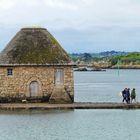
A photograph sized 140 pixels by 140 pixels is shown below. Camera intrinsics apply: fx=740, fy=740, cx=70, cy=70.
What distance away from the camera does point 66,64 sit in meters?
48.4

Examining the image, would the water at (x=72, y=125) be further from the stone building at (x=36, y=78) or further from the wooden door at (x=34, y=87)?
the wooden door at (x=34, y=87)

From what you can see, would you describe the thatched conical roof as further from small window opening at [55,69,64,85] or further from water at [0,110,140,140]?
water at [0,110,140,140]

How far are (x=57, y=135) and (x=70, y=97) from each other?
12.9 meters

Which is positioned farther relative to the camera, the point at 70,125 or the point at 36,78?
the point at 36,78

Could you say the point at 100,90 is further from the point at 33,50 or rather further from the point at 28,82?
the point at 28,82

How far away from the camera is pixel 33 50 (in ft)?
161

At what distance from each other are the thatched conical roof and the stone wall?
522 mm

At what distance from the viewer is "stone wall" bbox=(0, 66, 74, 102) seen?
48219mm

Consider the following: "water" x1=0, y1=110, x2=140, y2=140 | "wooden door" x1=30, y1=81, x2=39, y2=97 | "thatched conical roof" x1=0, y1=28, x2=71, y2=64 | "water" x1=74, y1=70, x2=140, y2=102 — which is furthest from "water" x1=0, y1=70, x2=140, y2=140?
"water" x1=74, y1=70, x2=140, y2=102

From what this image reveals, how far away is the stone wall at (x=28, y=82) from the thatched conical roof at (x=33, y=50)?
52 cm

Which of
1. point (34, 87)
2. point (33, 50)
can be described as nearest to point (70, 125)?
point (34, 87)

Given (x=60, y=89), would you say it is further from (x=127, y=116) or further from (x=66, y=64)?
(x=127, y=116)

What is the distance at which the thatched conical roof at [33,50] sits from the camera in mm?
48531

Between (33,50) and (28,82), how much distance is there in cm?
227
